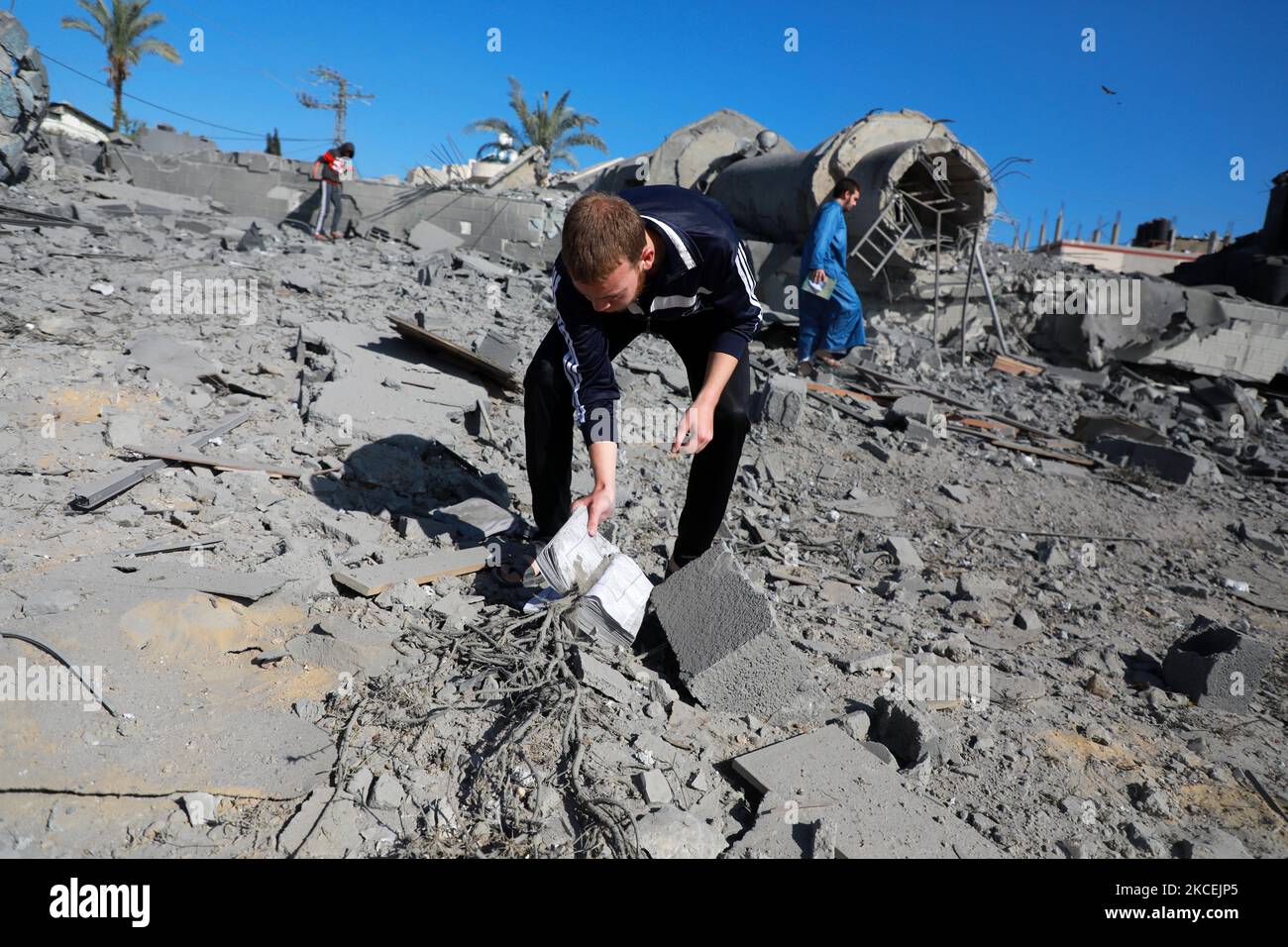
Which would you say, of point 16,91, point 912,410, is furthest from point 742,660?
point 16,91

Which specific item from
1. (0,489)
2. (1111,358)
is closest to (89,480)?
(0,489)

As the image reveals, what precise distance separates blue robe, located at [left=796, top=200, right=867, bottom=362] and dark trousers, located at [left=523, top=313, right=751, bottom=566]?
5.00m

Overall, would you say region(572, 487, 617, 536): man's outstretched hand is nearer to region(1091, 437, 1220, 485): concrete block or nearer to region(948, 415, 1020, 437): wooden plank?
region(948, 415, 1020, 437): wooden plank

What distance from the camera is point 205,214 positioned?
12.1m

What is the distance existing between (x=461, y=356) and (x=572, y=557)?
2764 millimetres

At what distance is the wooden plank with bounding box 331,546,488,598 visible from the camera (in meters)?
2.78

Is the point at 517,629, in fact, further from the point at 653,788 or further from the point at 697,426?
the point at 697,426

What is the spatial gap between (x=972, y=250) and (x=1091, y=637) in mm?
8224

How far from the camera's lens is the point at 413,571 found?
116 inches

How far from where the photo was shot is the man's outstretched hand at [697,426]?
272 centimetres

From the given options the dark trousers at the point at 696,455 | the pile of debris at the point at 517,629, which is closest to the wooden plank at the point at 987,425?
the pile of debris at the point at 517,629

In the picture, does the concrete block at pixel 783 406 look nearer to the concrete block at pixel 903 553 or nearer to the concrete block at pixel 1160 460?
the concrete block at pixel 903 553

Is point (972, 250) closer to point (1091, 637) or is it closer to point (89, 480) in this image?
point (1091, 637)
